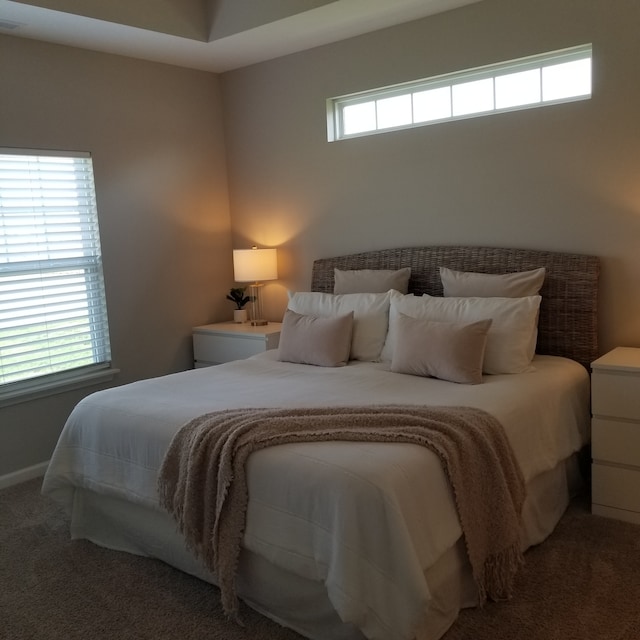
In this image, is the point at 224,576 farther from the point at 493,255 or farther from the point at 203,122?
the point at 203,122

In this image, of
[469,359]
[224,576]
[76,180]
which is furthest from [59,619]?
[76,180]

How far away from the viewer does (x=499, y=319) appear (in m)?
3.12

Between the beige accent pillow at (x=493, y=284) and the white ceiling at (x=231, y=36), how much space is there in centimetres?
147

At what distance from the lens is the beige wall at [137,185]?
369 centimetres

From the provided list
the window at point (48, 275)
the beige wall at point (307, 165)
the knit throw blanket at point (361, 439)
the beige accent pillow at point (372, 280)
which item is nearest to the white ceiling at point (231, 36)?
the beige wall at point (307, 165)

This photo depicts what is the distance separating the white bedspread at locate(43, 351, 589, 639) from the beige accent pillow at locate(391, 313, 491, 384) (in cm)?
7

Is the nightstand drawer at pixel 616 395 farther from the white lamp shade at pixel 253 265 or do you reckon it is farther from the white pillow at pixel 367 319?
the white lamp shade at pixel 253 265

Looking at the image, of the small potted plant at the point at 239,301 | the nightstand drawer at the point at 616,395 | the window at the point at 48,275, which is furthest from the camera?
the small potted plant at the point at 239,301

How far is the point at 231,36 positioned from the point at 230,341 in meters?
1.92

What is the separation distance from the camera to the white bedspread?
6.23 feet

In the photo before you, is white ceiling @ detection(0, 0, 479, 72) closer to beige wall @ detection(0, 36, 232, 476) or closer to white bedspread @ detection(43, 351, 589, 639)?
beige wall @ detection(0, 36, 232, 476)

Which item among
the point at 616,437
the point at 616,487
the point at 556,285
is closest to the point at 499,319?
the point at 556,285

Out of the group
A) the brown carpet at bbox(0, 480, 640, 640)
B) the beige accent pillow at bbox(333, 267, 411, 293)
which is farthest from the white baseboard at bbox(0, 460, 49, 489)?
the beige accent pillow at bbox(333, 267, 411, 293)

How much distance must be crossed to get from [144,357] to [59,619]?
7.22ft
